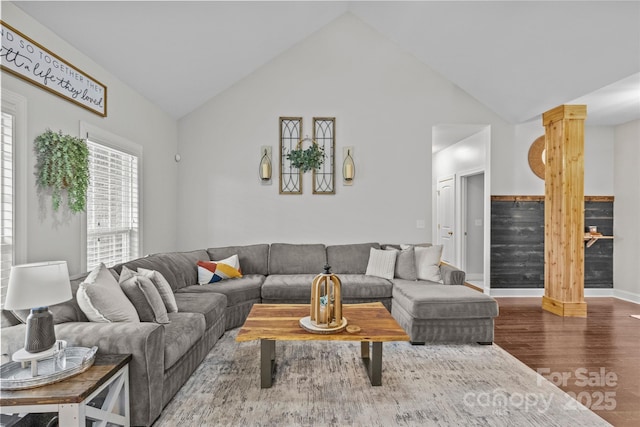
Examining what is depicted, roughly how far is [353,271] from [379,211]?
1039 millimetres

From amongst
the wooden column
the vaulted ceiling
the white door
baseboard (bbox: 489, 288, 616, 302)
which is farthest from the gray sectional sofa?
the white door

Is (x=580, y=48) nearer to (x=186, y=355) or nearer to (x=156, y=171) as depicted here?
(x=186, y=355)

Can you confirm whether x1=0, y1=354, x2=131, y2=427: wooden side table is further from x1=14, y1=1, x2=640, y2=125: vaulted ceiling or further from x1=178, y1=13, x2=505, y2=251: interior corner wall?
x1=178, y1=13, x2=505, y2=251: interior corner wall

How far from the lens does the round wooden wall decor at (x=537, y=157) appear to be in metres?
5.34

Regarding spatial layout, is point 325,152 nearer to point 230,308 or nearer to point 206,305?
point 230,308

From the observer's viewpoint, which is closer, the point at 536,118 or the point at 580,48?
the point at 580,48

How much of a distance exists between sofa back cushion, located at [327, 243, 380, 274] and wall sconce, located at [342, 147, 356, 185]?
A: 0.97 meters

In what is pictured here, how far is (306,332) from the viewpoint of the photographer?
8.24 feet

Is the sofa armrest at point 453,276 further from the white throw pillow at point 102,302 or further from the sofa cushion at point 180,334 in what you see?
the white throw pillow at point 102,302

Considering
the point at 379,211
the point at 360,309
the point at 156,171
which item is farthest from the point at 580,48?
the point at 156,171

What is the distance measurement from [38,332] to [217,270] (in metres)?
2.40

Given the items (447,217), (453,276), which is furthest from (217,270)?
(447,217)

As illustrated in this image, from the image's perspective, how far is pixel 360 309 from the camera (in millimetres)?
3082

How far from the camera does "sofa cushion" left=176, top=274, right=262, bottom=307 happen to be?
3.79 meters
